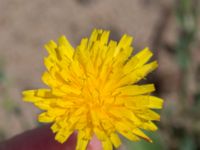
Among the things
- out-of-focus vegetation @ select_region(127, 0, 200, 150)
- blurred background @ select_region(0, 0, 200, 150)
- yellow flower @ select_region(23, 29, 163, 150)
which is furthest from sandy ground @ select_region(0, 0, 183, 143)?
yellow flower @ select_region(23, 29, 163, 150)

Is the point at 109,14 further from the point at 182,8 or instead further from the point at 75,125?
the point at 75,125

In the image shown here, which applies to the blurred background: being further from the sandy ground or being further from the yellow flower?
the yellow flower

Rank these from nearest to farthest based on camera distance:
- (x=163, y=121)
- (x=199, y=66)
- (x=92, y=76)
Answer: (x=92, y=76) < (x=163, y=121) < (x=199, y=66)

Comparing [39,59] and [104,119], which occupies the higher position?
[39,59]

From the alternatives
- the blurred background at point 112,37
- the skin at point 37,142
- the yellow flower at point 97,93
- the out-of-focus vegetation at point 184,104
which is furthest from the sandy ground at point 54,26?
the yellow flower at point 97,93

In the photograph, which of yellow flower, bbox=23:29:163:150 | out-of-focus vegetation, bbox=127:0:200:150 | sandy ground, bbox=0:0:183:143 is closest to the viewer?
yellow flower, bbox=23:29:163:150

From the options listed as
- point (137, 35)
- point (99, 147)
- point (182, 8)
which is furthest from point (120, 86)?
point (137, 35)

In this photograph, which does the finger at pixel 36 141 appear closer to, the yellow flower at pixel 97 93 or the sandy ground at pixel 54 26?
the yellow flower at pixel 97 93
